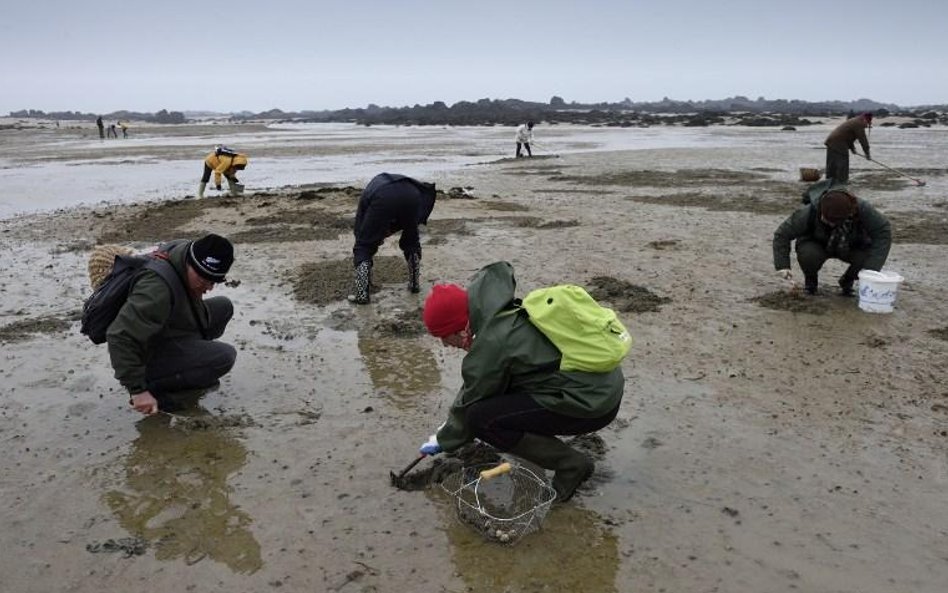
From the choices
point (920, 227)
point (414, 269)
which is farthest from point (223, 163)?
point (920, 227)

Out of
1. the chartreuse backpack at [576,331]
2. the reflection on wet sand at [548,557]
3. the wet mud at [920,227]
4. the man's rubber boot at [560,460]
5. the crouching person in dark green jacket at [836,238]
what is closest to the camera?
the reflection on wet sand at [548,557]

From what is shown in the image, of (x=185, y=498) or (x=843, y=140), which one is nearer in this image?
(x=185, y=498)

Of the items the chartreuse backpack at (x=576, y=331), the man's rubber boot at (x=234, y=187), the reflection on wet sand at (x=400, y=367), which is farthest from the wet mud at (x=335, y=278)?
the man's rubber boot at (x=234, y=187)

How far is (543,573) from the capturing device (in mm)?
3139

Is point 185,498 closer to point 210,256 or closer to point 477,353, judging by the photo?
point 210,256

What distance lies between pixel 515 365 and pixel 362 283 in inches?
157

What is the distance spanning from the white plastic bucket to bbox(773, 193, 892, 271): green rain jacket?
0.74 ft

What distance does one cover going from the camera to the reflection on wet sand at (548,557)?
3.07 metres

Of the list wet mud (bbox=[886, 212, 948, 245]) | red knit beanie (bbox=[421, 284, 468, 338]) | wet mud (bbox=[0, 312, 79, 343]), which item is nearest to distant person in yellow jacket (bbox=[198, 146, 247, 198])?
wet mud (bbox=[0, 312, 79, 343])

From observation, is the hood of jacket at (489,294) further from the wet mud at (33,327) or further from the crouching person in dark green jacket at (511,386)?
the wet mud at (33,327)

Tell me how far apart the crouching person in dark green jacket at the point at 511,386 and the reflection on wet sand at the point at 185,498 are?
3.38 feet

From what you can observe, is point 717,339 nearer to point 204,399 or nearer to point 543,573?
point 543,573

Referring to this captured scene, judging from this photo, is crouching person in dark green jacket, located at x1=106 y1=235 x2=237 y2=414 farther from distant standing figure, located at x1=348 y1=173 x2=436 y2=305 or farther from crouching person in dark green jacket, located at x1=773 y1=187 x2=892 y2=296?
crouching person in dark green jacket, located at x1=773 y1=187 x2=892 y2=296

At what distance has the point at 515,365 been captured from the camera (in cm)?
339
